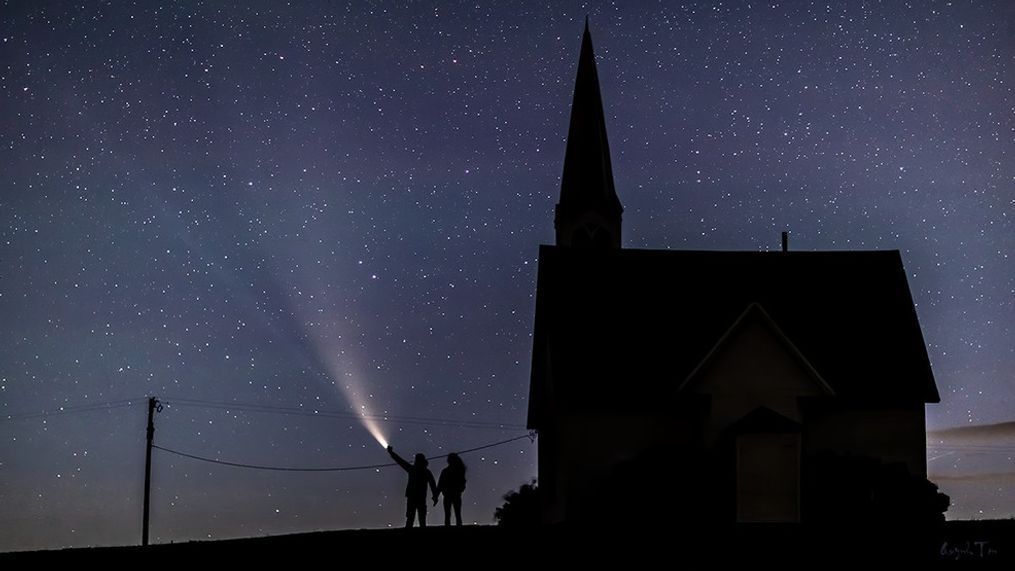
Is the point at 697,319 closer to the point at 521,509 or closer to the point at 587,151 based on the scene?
the point at 521,509

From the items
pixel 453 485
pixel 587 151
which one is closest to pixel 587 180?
pixel 587 151

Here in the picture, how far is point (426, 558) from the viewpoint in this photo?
21344 mm

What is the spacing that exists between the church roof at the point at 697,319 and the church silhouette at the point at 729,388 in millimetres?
54

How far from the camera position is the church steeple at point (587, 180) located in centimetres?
5409

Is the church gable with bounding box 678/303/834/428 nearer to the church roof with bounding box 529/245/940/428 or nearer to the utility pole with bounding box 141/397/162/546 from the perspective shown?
the church roof with bounding box 529/245/940/428

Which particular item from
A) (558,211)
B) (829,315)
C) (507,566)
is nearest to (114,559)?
(507,566)

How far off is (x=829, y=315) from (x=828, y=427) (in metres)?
4.93

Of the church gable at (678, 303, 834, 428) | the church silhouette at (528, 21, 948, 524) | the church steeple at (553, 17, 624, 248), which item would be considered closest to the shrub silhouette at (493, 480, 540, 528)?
the church silhouette at (528, 21, 948, 524)

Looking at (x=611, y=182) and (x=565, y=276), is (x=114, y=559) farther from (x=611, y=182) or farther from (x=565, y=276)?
(x=611, y=182)

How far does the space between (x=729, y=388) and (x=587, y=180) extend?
21.2 m

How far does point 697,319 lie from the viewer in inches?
1556

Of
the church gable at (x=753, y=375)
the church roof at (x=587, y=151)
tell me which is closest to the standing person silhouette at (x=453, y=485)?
the church gable at (x=753, y=375)

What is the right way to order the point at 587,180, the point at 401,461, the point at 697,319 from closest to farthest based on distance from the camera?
1. the point at 401,461
2. the point at 697,319
3. the point at 587,180

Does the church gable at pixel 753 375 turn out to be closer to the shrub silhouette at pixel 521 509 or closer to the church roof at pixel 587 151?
the shrub silhouette at pixel 521 509
